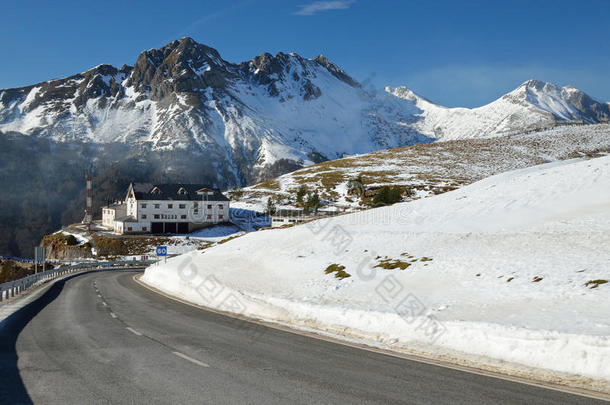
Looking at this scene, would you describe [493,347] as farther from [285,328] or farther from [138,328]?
[138,328]

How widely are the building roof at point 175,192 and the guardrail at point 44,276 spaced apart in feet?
117

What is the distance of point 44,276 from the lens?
54.9 m

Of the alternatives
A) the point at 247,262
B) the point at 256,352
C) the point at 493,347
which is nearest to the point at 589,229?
the point at 493,347

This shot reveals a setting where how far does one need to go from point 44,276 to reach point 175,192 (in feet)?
230

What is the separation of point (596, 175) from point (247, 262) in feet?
91.5

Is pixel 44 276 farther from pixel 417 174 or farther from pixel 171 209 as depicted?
pixel 417 174

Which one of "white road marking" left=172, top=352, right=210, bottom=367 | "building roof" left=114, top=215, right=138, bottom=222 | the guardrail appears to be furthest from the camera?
"building roof" left=114, top=215, right=138, bottom=222

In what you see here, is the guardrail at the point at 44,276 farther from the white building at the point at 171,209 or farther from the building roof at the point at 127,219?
the white building at the point at 171,209

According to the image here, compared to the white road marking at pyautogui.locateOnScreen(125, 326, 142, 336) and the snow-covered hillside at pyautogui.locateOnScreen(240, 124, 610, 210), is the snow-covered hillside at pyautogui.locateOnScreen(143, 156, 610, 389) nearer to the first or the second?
the white road marking at pyautogui.locateOnScreen(125, 326, 142, 336)

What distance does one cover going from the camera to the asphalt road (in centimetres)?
929

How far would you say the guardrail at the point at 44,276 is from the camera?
31.5 m

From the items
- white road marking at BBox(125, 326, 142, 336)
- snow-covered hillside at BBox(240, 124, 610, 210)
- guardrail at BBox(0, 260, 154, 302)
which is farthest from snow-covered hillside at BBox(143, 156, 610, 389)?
snow-covered hillside at BBox(240, 124, 610, 210)

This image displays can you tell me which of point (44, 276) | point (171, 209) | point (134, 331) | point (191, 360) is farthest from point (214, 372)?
point (171, 209)

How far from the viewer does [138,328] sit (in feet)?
57.6
